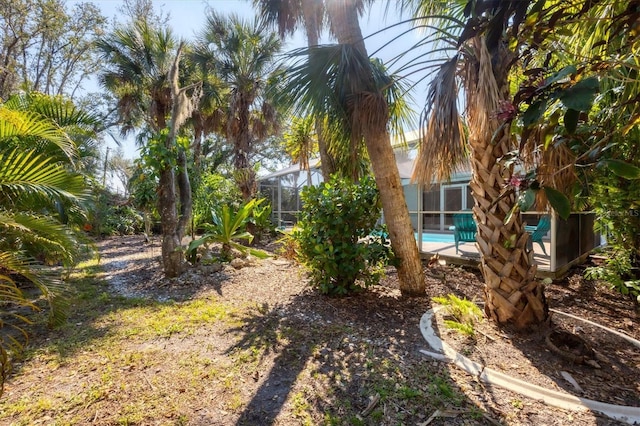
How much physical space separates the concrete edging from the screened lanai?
5.62 feet

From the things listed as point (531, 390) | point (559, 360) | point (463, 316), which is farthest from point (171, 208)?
point (559, 360)

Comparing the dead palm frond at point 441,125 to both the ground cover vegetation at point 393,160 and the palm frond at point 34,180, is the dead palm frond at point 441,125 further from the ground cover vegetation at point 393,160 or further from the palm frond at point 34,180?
the palm frond at point 34,180

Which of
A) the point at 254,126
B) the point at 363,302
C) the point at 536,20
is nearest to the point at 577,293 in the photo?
the point at 363,302

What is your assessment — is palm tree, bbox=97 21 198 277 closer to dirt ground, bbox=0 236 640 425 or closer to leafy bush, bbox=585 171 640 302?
dirt ground, bbox=0 236 640 425

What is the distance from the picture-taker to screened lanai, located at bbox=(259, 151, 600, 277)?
497 centimetres

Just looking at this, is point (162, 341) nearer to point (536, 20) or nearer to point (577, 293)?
point (536, 20)

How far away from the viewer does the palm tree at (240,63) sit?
9516mm

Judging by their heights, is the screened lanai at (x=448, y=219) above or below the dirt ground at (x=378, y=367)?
above

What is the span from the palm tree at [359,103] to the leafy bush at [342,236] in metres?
0.24

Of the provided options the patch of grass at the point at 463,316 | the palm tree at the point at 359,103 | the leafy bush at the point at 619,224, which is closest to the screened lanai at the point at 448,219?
the palm tree at the point at 359,103

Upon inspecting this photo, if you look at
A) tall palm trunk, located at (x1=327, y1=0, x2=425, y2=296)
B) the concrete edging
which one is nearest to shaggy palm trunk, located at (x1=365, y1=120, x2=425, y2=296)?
tall palm trunk, located at (x1=327, y1=0, x2=425, y2=296)

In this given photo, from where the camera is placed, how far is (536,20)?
1446 mm

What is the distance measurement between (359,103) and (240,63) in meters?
7.73

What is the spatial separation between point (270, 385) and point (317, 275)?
1913 mm
